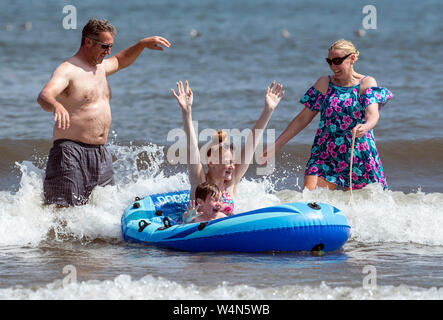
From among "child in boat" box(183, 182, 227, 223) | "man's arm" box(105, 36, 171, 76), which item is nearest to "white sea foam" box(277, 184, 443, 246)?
"child in boat" box(183, 182, 227, 223)

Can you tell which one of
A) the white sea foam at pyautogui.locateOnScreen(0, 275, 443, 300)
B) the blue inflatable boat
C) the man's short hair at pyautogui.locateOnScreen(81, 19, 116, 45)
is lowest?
the white sea foam at pyautogui.locateOnScreen(0, 275, 443, 300)

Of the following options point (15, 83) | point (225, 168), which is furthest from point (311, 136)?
point (15, 83)

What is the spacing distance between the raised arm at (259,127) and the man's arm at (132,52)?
52.8 inches

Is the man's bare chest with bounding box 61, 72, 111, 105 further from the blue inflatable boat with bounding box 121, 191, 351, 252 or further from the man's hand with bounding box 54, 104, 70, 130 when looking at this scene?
the blue inflatable boat with bounding box 121, 191, 351, 252

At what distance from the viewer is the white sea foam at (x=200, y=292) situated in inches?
194

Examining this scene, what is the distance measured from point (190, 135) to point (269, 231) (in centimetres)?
100

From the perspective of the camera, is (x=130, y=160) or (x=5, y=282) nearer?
(x=5, y=282)

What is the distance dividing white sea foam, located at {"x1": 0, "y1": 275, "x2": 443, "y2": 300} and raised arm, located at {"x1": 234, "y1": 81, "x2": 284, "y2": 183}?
4.39 ft

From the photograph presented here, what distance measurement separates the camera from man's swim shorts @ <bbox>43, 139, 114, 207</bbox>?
665 centimetres

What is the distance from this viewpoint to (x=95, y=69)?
6.75 meters

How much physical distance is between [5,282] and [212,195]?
1768mm

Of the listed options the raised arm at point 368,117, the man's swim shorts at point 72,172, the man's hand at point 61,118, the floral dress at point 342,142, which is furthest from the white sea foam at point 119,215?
the man's hand at point 61,118

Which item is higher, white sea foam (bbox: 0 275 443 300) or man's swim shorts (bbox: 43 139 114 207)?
man's swim shorts (bbox: 43 139 114 207)

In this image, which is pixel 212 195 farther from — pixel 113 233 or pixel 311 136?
pixel 311 136
